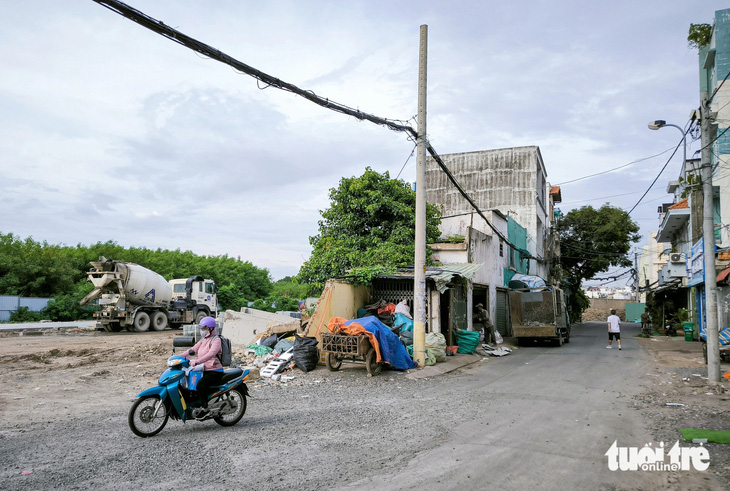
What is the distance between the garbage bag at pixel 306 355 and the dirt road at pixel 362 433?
1.91 ft

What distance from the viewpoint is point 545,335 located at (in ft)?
66.5

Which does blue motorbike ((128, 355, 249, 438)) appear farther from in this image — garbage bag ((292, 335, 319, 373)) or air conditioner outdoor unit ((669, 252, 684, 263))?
air conditioner outdoor unit ((669, 252, 684, 263))

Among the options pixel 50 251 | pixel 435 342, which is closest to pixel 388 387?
pixel 435 342

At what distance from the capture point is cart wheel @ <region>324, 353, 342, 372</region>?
12.3 metres

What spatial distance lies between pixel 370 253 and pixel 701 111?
1139cm

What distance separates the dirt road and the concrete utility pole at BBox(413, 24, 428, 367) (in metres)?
1.19

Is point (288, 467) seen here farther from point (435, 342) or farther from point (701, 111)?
point (701, 111)

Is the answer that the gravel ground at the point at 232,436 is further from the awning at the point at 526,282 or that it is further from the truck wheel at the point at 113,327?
the awning at the point at 526,282

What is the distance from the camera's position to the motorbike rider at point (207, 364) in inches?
266

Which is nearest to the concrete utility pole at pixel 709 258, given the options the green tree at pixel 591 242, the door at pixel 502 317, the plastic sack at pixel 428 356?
the plastic sack at pixel 428 356

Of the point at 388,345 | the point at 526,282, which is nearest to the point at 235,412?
the point at 388,345

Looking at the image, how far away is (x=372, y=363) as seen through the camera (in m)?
12.1

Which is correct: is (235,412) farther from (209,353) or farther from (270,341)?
(270,341)

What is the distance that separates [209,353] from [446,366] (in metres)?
8.29
